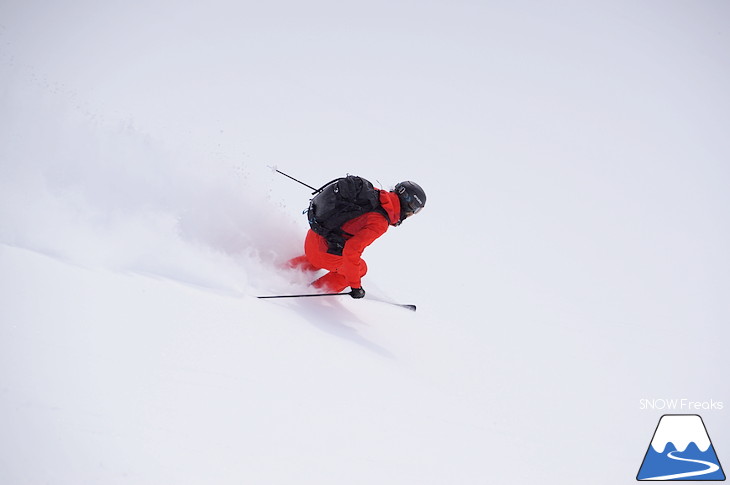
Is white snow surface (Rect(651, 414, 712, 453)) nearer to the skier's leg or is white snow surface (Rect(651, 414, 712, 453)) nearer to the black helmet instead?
the black helmet

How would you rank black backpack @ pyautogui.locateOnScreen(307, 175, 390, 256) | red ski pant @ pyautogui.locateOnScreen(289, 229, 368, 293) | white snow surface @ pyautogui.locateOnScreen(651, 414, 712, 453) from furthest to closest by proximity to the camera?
red ski pant @ pyautogui.locateOnScreen(289, 229, 368, 293) < black backpack @ pyautogui.locateOnScreen(307, 175, 390, 256) < white snow surface @ pyautogui.locateOnScreen(651, 414, 712, 453)

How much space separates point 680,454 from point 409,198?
3912 millimetres

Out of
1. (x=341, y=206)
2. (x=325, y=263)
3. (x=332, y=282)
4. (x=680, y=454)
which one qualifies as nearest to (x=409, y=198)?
(x=341, y=206)

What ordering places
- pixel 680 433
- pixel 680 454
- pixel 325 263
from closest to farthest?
1. pixel 680 454
2. pixel 680 433
3. pixel 325 263

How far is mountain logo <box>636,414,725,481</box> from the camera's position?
445 cm

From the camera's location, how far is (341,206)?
226 inches

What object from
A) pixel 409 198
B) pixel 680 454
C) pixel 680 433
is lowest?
pixel 680 454

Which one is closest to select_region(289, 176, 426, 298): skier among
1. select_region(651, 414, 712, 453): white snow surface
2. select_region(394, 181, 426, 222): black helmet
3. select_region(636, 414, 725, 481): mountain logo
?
select_region(394, 181, 426, 222): black helmet

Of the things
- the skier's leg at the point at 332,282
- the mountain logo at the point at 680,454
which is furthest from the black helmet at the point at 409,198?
the mountain logo at the point at 680,454

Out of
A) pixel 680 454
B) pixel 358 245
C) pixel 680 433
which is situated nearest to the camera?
pixel 680 454

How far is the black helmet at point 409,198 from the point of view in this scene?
5.74 meters

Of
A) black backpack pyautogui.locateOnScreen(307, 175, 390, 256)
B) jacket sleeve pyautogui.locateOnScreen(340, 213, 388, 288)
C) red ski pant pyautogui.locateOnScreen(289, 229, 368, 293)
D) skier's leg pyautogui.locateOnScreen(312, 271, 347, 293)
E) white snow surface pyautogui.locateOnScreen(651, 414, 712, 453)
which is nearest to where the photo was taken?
white snow surface pyautogui.locateOnScreen(651, 414, 712, 453)

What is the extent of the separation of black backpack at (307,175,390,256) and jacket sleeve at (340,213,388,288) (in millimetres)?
150

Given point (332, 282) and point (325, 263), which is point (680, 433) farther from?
point (325, 263)
